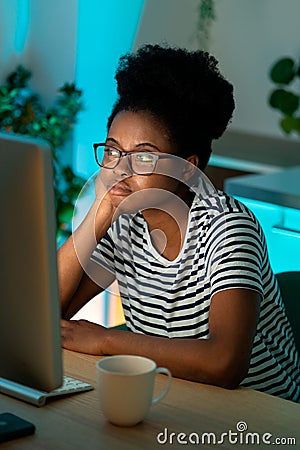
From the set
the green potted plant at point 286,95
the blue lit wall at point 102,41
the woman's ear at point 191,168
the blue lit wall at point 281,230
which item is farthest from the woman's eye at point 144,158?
the blue lit wall at point 102,41

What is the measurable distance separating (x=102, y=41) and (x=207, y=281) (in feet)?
6.21

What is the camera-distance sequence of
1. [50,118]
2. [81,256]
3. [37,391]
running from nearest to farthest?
[37,391]
[81,256]
[50,118]

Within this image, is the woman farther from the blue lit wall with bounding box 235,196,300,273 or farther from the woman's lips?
the blue lit wall with bounding box 235,196,300,273

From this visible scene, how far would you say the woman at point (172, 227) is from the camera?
1.72 m

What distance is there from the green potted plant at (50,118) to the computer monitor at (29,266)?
6.88 feet

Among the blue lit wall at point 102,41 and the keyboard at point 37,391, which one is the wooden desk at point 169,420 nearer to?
the keyboard at point 37,391

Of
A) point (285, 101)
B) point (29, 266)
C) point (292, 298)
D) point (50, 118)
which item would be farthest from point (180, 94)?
point (50, 118)

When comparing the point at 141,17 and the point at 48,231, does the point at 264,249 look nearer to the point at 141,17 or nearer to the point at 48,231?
the point at 48,231

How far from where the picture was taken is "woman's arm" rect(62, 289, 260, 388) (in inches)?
59.8

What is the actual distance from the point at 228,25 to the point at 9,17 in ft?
2.71

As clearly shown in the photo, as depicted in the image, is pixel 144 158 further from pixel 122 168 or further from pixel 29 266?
pixel 29 266

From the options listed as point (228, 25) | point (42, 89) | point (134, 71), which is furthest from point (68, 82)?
point (134, 71)

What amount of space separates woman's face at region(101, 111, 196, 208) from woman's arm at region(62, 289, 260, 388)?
0.28m

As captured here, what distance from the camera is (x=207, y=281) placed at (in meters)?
1.77
